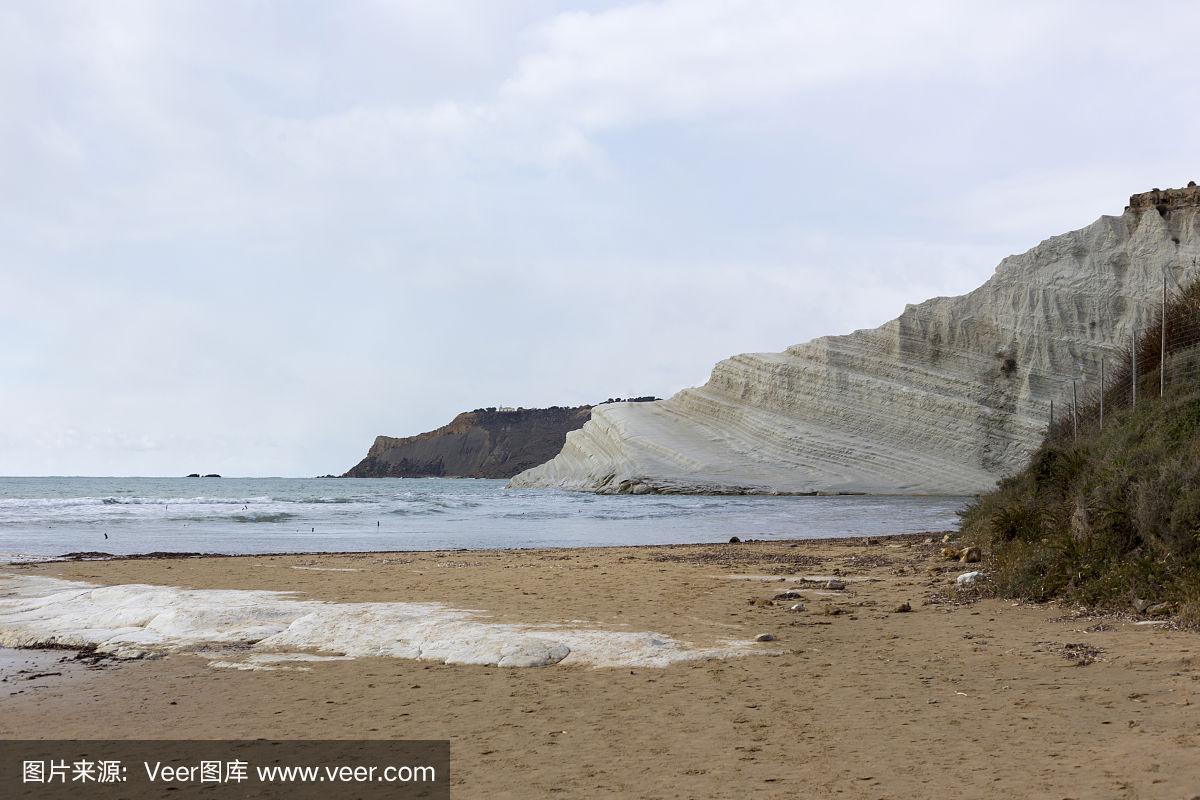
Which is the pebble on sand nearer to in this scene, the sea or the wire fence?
the wire fence

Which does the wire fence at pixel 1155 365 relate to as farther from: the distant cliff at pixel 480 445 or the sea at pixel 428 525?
the distant cliff at pixel 480 445

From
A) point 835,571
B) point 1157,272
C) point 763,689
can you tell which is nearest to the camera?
point 763,689

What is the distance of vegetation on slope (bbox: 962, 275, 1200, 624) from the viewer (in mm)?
7703

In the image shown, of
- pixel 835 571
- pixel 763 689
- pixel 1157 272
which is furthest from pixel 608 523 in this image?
pixel 1157 272

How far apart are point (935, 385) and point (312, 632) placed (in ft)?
156

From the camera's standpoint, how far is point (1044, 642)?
267 inches

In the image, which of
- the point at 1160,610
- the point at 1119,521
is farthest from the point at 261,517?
the point at 1160,610

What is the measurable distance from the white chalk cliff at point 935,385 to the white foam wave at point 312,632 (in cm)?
4068

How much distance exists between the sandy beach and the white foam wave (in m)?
0.23

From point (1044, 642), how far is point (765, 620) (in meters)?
2.16

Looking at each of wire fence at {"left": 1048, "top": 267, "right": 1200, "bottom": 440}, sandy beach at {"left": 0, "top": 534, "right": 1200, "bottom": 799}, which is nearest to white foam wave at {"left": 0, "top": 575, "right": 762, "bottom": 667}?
sandy beach at {"left": 0, "top": 534, "right": 1200, "bottom": 799}

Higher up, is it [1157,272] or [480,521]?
[1157,272]

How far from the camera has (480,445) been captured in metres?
150

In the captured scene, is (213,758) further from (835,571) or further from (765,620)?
(835,571)
